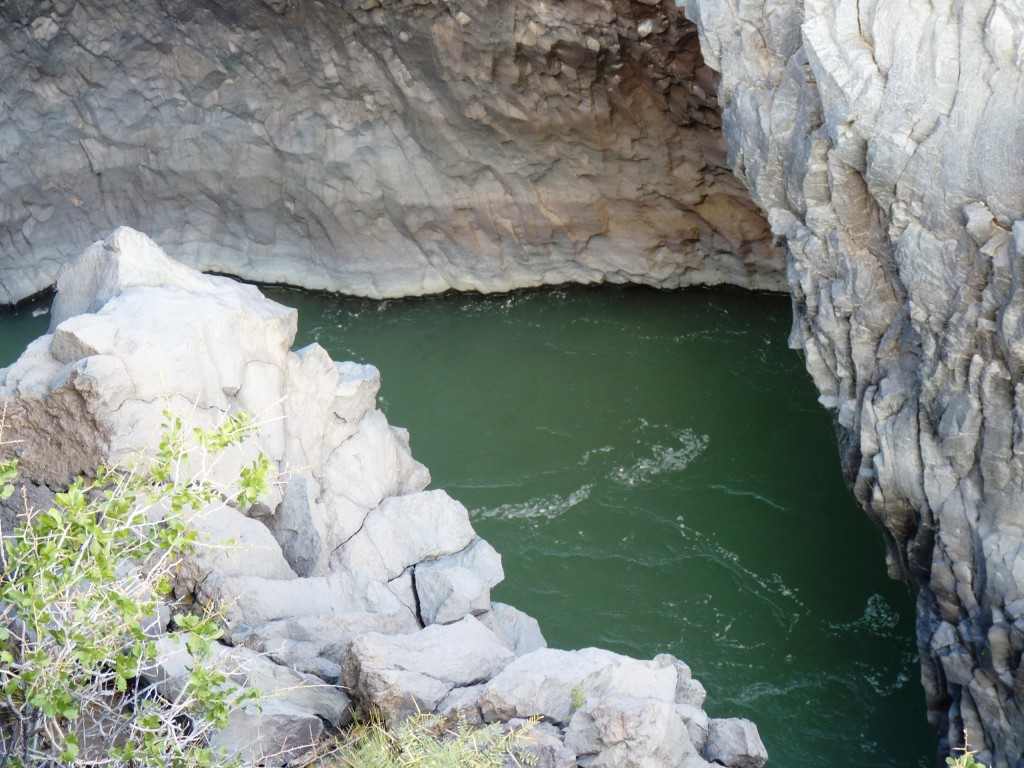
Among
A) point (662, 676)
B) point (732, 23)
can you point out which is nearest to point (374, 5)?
point (732, 23)

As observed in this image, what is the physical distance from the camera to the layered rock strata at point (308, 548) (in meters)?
4.84

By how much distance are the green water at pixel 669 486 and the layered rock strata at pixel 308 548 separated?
5.81 feet

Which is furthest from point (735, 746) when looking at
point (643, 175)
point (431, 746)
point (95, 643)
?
point (643, 175)

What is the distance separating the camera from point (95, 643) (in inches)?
157

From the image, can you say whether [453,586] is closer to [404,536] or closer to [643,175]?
[404,536]

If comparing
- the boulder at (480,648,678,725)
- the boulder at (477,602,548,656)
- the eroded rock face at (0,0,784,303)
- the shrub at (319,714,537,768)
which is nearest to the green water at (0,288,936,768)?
the eroded rock face at (0,0,784,303)

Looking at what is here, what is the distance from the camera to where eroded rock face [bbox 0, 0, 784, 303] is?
10.7 m

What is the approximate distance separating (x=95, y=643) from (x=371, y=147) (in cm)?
869

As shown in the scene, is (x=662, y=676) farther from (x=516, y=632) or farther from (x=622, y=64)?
(x=622, y=64)

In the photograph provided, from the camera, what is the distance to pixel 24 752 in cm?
399

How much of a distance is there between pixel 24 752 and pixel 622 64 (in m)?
8.18

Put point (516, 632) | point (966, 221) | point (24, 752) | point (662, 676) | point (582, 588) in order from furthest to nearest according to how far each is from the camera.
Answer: point (582, 588) < point (516, 632) < point (966, 221) < point (662, 676) < point (24, 752)

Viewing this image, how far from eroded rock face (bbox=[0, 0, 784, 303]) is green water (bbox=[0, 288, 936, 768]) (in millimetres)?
534

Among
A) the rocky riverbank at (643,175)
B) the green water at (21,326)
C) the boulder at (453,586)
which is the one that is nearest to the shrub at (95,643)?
the rocky riverbank at (643,175)
